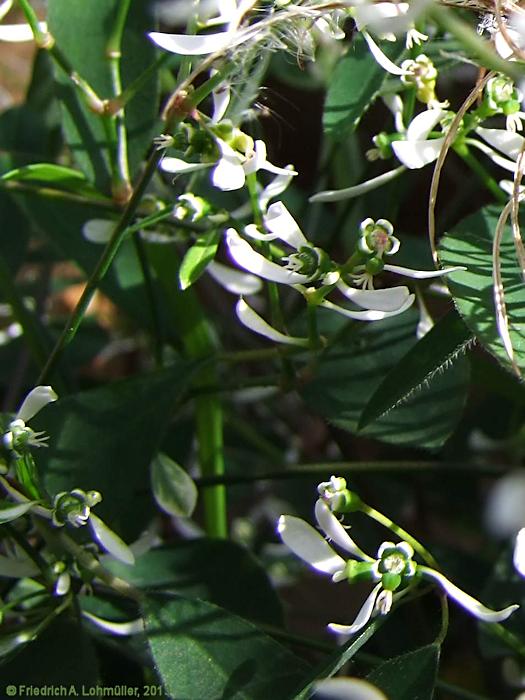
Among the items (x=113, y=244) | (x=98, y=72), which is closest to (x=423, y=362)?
(x=113, y=244)

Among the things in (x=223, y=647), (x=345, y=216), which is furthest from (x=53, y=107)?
(x=223, y=647)

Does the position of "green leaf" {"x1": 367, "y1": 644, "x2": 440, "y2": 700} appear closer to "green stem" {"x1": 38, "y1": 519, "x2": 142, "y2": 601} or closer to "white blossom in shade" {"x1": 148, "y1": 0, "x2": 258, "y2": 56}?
"green stem" {"x1": 38, "y1": 519, "x2": 142, "y2": 601}

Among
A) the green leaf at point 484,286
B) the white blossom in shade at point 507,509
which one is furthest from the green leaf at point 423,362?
the white blossom in shade at point 507,509

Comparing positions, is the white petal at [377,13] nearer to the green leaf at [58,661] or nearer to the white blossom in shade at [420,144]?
the white blossom in shade at [420,144]

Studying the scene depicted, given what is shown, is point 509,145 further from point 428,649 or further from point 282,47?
point 428,649

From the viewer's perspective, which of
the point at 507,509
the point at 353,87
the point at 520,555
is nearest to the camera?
the point at 520,555

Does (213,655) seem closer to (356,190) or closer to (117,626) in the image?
(117,626)
